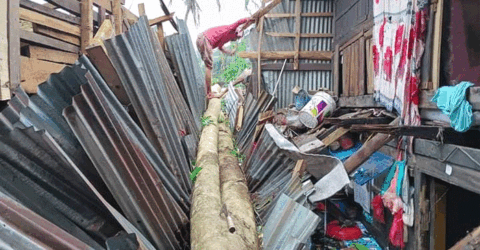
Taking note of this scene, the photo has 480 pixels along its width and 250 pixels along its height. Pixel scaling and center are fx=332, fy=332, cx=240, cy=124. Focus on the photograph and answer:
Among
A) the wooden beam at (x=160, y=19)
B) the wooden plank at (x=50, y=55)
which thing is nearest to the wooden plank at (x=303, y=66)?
the wooden beam at (x=160, y=19)

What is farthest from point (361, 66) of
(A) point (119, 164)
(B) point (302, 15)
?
(A) point (119, 164)

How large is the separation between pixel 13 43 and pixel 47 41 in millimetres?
909

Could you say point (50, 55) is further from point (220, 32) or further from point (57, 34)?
point (220, 32)

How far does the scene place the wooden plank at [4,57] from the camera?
3.15 m

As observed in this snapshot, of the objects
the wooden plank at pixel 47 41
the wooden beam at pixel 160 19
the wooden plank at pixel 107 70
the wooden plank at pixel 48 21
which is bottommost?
the wooden plank at pixel 107 70

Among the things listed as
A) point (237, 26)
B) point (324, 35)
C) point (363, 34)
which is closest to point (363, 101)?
point (363, 34)

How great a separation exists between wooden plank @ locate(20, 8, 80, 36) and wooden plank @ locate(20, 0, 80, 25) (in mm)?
54

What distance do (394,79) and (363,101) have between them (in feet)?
6.14

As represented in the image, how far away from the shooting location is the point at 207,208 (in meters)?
3.58

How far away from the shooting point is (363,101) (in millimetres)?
7070

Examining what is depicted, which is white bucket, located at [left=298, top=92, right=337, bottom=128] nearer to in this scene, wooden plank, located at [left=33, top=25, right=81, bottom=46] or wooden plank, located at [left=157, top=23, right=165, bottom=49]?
wooden plank, located at [left=157, top=23, right=165, bottom=49]

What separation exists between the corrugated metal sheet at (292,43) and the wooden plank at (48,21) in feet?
20.7

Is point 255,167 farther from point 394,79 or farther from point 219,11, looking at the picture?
point 219,11

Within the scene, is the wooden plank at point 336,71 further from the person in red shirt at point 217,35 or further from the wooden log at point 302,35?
the person in red shirt at point 217,35
